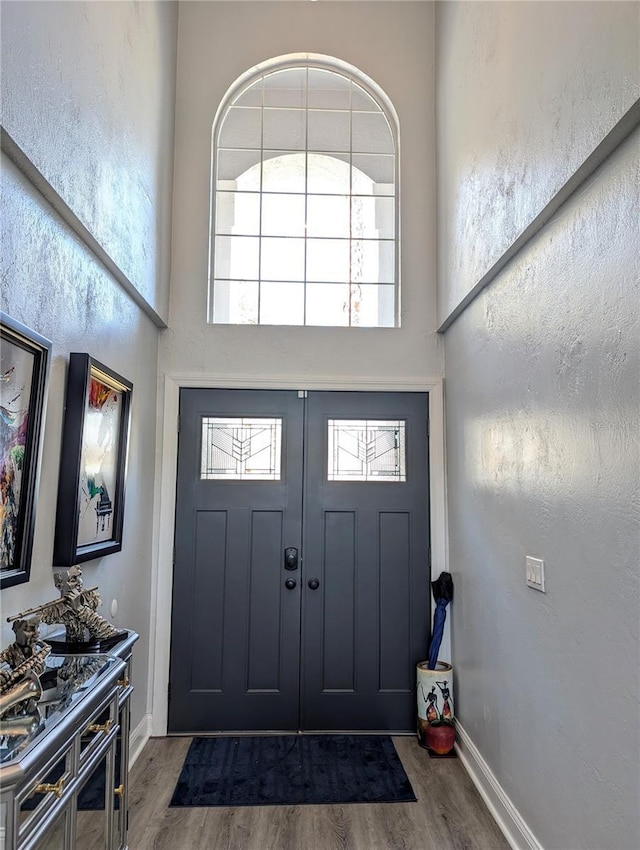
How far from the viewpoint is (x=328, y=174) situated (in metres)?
3.91

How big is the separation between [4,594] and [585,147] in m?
2.26

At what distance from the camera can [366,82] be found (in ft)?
12.8

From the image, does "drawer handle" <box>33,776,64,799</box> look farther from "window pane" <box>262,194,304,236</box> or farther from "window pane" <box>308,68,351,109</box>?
"window pane" <box>308,68,351,109</box>

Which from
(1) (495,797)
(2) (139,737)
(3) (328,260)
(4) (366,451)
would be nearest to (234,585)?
(2) (139,737)

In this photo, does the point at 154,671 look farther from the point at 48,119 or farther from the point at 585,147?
the point at 585,147

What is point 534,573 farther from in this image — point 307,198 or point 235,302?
point 307,198

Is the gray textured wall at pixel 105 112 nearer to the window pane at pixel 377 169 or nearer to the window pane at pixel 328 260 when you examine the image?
the window pane at pixel 328 260

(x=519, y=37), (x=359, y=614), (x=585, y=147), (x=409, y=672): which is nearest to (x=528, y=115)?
(x=519, y=37)

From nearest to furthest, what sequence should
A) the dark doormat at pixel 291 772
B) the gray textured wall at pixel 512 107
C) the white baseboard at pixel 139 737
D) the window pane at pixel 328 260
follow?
the gray textured wall at pixel 512 107, the dark doormat at pixel 291 772, the white baseboard at pixel 139 737, the window pane at pixel 328 260

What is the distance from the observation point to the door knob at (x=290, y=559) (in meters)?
3.44

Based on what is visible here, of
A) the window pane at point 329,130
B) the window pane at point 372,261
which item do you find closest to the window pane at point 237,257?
the window pane at point 372,261

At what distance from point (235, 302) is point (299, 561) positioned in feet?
5.71

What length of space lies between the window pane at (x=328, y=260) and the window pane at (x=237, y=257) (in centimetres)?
37

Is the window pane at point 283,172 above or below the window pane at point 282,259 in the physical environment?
above
